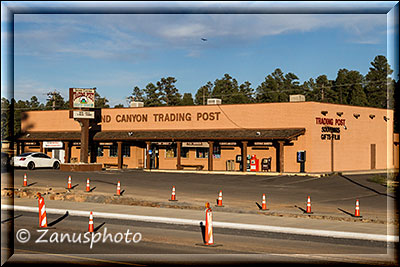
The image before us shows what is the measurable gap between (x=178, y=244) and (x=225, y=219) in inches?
222

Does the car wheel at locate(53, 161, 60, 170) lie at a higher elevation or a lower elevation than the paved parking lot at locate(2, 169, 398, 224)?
higher

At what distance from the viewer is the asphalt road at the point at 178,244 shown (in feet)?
43.9

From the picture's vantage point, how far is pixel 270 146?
49594mm

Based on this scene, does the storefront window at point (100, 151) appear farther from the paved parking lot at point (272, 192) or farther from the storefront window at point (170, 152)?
the paved parking lot at point (272, 192)

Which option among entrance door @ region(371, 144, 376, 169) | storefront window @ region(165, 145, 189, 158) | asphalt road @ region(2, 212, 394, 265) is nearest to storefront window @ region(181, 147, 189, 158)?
storefront window @ region(165, 145, 189, 158)

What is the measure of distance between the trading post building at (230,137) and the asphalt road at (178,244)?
96.8ft

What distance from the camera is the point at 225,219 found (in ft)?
66.5

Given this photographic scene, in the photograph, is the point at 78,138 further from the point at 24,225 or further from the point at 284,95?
the point at 284,95

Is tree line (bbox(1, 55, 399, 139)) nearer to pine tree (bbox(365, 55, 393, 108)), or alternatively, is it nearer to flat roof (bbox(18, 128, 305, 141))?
pine tree (bbox(365, 55, 393, 108))

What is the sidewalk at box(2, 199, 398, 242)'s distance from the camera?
18008mm

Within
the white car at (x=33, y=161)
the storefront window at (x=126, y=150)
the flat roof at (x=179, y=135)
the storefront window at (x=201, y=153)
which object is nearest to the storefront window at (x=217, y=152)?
the storefront window at (x=201, y=153)

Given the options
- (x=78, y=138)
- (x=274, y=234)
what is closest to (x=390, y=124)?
(x=78, y=138)

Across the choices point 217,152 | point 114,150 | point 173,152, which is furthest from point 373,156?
point 114,150

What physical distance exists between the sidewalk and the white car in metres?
22.2
